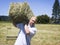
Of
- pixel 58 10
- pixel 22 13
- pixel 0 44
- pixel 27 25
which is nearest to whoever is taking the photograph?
pixel 22 13

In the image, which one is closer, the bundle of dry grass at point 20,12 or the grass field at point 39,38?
the bundle of dry grass at point 20,12

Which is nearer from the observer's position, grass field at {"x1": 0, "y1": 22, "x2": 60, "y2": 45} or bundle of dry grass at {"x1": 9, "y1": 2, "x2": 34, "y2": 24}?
bundle of dry grass at {"x1": 9, "y1": 2, "x2": 34, "y2": 24}

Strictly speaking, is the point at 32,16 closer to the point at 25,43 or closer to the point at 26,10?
the point at 26,10

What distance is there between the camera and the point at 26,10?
122 inches

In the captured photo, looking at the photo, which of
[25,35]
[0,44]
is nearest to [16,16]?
[25,35]

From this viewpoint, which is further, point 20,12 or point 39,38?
point 39,38

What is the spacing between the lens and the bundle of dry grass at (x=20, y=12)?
3.03 m

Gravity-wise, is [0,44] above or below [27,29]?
below

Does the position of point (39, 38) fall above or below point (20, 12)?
below

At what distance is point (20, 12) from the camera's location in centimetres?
301

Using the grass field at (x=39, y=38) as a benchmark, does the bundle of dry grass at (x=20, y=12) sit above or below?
above

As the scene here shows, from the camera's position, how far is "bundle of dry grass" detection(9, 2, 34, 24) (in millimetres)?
3025

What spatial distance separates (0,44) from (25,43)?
827 centimetres

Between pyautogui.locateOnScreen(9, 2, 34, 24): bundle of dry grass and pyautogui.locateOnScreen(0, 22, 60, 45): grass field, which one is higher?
pyautogui.locateOnScreen(9, 2, 34, 24): bundle of dry grass
